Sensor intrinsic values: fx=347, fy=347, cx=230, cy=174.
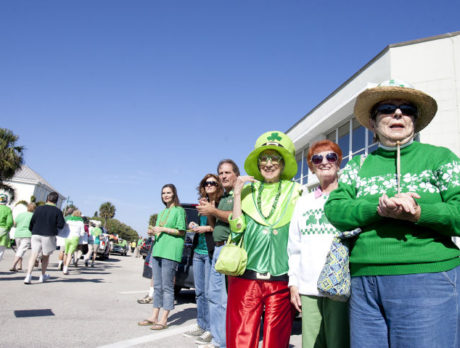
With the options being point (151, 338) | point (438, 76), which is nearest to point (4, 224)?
point (151, 338)

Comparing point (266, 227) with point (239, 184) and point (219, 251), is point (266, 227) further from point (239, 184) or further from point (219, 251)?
point (219, 251)

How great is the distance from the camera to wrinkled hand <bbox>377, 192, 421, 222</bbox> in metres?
1.47

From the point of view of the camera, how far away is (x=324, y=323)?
7.54ft

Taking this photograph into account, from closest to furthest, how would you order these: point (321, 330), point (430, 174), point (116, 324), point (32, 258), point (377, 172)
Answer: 1. point (430, 174)
2. point (377, 172)
3. point (321, 330)
4. point (116, 324)
5. point (32, 258)

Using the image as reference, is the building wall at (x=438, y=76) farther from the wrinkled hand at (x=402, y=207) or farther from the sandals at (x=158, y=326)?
the wrinkled hand at (x=402, y=207)

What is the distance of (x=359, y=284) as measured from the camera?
1729 millimetres

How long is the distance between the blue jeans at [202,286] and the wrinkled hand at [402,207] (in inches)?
129

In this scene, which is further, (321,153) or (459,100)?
(459,100)

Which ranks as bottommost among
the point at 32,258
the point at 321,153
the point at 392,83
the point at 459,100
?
the point at 32,258

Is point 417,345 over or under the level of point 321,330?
over

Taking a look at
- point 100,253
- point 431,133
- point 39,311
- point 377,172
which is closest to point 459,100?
point 431,133

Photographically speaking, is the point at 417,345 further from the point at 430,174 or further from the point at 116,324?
the point at 116,324

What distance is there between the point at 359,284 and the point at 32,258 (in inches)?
304

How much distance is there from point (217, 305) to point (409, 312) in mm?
2708
